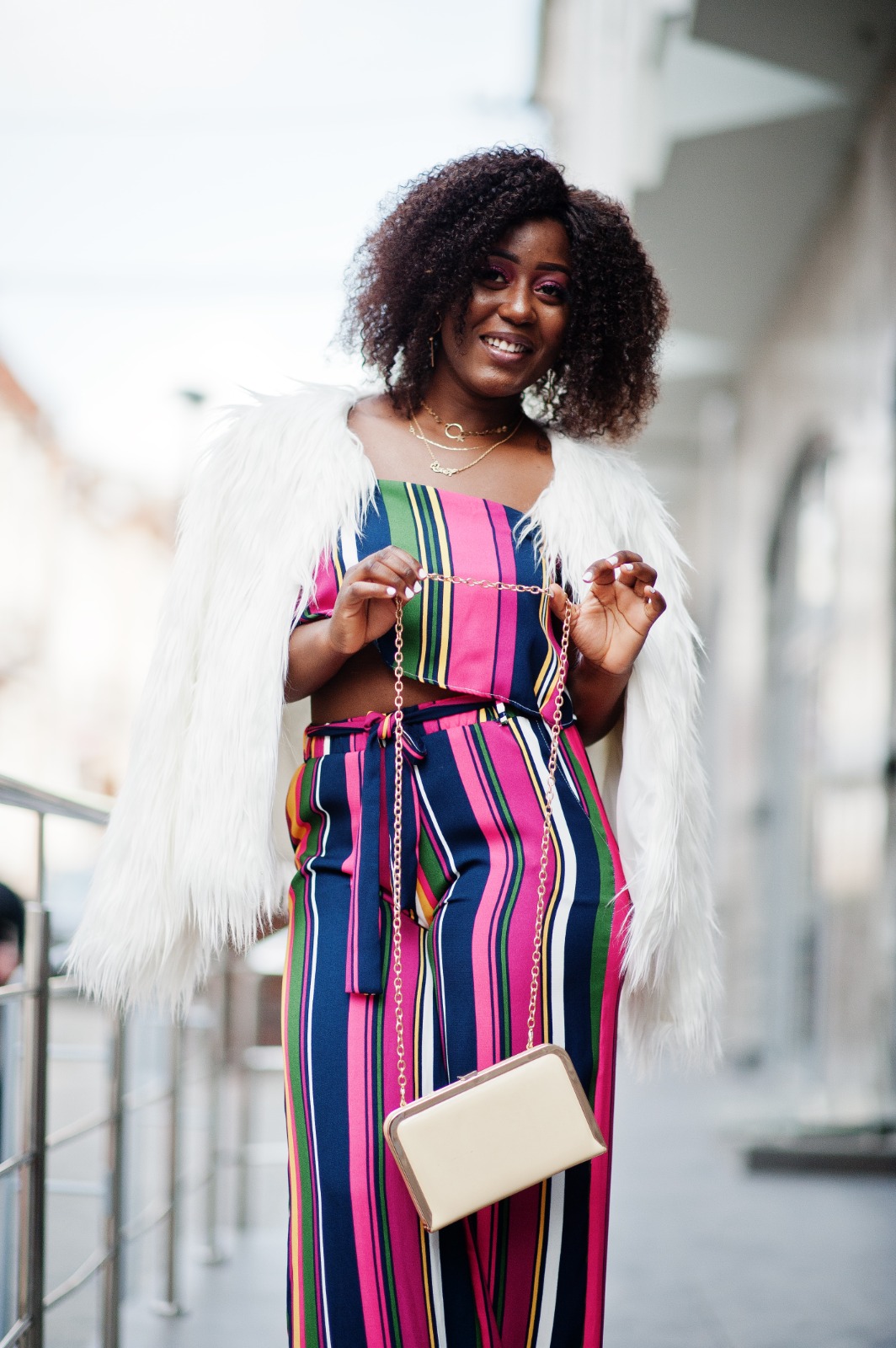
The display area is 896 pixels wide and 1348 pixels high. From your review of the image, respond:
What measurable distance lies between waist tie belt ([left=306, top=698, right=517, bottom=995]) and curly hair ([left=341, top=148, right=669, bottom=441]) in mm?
482

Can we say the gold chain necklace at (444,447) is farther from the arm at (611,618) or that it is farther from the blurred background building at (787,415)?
the blurred background building at (787,415)

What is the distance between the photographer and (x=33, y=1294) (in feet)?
6.87

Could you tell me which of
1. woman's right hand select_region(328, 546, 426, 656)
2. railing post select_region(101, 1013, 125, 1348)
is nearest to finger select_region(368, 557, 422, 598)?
woman's right hand select_region(328, 546, 426, 656)

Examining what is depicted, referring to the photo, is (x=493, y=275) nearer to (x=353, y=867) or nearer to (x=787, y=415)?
(x=353, y=867)

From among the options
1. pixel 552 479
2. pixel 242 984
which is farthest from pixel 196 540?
pixel 242 984

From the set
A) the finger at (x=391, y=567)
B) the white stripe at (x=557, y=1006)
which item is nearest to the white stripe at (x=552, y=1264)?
the white stripe at (x=557, y=1006)

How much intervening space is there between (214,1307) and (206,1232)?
0.42m

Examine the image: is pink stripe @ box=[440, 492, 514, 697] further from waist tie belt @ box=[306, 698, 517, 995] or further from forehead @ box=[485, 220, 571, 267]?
forehead @ box=[485, 220, 571, 267]

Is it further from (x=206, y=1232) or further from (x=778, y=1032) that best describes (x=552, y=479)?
(x=778, y=1032)

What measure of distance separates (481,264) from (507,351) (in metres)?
0.12

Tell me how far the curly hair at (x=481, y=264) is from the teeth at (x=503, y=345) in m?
0.06

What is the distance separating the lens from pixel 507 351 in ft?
5.78

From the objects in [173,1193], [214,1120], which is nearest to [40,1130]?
[173,1193]

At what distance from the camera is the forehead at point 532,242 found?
1.78 meters
